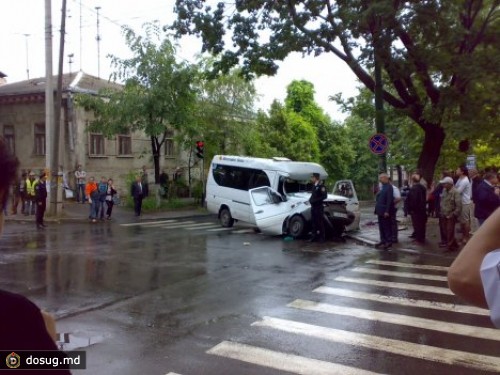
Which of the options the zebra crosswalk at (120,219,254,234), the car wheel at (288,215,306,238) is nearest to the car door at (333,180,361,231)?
the car wheel at (288,215,306,238)

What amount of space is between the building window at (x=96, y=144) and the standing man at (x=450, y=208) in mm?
21956

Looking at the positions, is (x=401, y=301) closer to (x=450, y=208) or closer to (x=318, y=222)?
(x=450, y=208)

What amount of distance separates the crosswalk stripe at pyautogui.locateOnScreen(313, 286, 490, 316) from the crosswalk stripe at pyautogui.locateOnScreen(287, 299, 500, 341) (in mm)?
701

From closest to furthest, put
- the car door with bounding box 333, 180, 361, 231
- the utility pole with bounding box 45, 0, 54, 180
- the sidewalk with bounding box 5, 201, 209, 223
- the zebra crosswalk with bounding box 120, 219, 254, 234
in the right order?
1. the car door with bounding box 333, 180, 361, 231
2. the zebra crosswalk with bounding box 120, 219, 254, 234
3. the utility pole with bounding box 45, 0, 54, 180
4. the sidewalk with bounding box 5, 201, 209, 223

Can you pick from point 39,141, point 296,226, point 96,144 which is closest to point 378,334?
point 296,226

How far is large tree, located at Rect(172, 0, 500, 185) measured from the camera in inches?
612

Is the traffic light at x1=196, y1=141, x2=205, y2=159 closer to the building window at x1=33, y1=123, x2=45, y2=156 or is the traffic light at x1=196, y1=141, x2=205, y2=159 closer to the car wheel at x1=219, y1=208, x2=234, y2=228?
the car wheel at x1=219, y1=208, x2=234, y2=228

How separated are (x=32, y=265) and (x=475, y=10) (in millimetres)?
14736

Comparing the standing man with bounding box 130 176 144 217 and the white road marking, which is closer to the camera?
the white road marking

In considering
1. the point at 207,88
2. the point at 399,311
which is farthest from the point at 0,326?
the point at 207,88

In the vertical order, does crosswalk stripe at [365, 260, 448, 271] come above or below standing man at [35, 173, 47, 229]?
below

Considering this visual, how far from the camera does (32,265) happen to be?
1102 cm

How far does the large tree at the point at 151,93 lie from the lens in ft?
81.5

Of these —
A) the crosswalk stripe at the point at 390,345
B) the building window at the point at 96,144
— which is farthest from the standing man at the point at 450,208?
the building window at the point at 96,144
